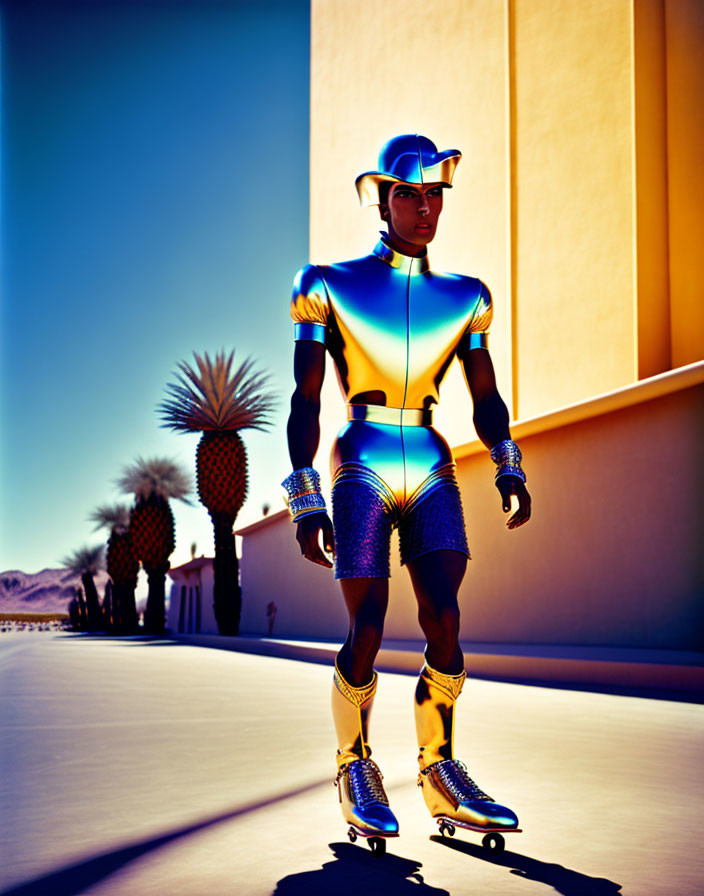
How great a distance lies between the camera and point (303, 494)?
3605 mm

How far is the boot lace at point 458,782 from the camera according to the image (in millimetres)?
3277

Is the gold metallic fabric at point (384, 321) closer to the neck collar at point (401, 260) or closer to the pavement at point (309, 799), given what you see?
the neck collar at point (401, 260)

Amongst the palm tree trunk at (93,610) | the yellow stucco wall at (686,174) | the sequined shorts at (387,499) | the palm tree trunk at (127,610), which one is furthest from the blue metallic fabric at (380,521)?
the palm tree trunk at (93,610)

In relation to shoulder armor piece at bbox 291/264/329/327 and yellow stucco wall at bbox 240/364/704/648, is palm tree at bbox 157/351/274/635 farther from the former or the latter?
shoulder armor piece at bbox 291/264/329/327

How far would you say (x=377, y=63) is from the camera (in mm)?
24672

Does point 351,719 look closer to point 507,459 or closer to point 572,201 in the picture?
point 507,459

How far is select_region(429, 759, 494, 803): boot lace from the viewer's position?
129 inches

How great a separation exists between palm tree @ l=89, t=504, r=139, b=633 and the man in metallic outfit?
3678cm

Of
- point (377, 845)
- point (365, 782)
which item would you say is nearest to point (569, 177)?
point (365, 782)

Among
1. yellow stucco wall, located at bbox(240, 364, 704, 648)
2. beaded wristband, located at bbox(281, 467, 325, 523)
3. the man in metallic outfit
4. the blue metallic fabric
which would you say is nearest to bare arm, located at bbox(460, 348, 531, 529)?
the man in metallic outfit

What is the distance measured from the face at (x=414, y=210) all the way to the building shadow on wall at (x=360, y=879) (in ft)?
6.76

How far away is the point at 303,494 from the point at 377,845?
1135mm

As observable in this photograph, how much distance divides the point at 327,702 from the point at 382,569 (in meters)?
5.41

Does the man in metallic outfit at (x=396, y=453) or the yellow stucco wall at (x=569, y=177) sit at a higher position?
the yellow stucco wall at (x=569, y=177)
